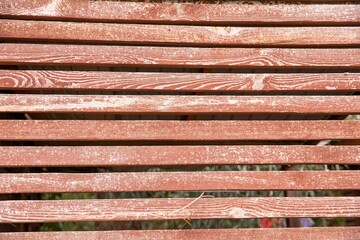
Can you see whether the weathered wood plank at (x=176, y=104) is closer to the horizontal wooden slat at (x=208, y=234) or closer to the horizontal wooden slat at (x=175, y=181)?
the horizontal wooden slat at (x=175, y=181)

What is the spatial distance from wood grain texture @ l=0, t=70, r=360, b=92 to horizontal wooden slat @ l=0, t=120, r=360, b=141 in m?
0.21

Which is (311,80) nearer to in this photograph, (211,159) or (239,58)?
(239,58)

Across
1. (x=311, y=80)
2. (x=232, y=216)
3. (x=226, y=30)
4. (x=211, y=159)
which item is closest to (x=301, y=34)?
(x=311, y=80)

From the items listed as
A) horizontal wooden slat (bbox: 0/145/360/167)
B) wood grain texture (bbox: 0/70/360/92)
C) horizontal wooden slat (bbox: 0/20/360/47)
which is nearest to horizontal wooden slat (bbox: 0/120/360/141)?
horizontal wooden slat (bbox: 0/145/360/167)

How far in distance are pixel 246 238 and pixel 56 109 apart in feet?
4.40

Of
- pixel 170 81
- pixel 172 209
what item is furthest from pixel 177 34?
pixel 172 209

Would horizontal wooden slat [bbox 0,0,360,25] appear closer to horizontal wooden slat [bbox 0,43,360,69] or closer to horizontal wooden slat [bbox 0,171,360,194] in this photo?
horizontal wooden slat [bbox 0,43,360,69]

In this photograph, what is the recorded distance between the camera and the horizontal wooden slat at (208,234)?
2.40 meters

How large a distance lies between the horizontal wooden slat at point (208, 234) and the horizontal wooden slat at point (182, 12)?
50.6 inches

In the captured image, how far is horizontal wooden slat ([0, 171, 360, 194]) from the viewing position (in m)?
2.43

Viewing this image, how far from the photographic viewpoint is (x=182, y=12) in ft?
8.87

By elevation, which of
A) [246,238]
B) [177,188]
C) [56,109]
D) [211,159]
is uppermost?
[56,109]

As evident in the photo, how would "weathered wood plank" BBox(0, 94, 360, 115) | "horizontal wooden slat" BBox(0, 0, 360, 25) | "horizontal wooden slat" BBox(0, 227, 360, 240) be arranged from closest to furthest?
1. "horizontal wooden slat" BBox(0, 227, 360, 240)
2. "weathered wood plank" BBox(0, 94, 360, 115)
3. "horizontal wooden slat" BBox(0, 0, 360, 25)

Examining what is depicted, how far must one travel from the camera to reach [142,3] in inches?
107
